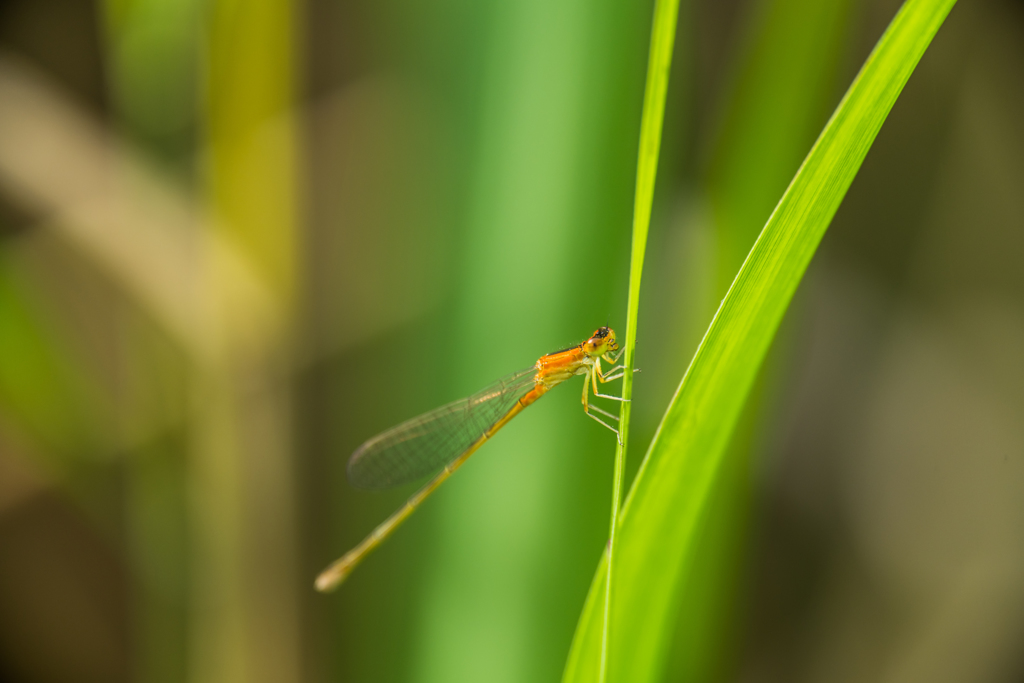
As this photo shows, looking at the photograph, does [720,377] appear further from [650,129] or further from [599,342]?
[599,342]

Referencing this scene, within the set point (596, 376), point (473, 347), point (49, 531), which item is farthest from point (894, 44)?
point (49, 531)

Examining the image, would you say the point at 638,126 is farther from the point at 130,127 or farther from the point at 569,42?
the point at 130,127

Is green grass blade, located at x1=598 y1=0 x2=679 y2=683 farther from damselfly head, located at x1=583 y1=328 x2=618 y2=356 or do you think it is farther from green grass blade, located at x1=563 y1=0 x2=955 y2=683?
damselfly head, located at x1=583 y1=328 x2=618 y2=356

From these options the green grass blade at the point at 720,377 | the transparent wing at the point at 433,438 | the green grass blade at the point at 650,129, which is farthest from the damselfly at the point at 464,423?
the green grass blade at the point at 650,129

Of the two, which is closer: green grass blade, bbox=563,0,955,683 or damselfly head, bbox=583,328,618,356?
green grass blade, bbox=563,0,955,683

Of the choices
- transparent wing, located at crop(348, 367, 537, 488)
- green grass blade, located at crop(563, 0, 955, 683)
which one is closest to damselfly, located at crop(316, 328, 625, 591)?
transparent wing, located at crop(348, 367, 537, 488)
